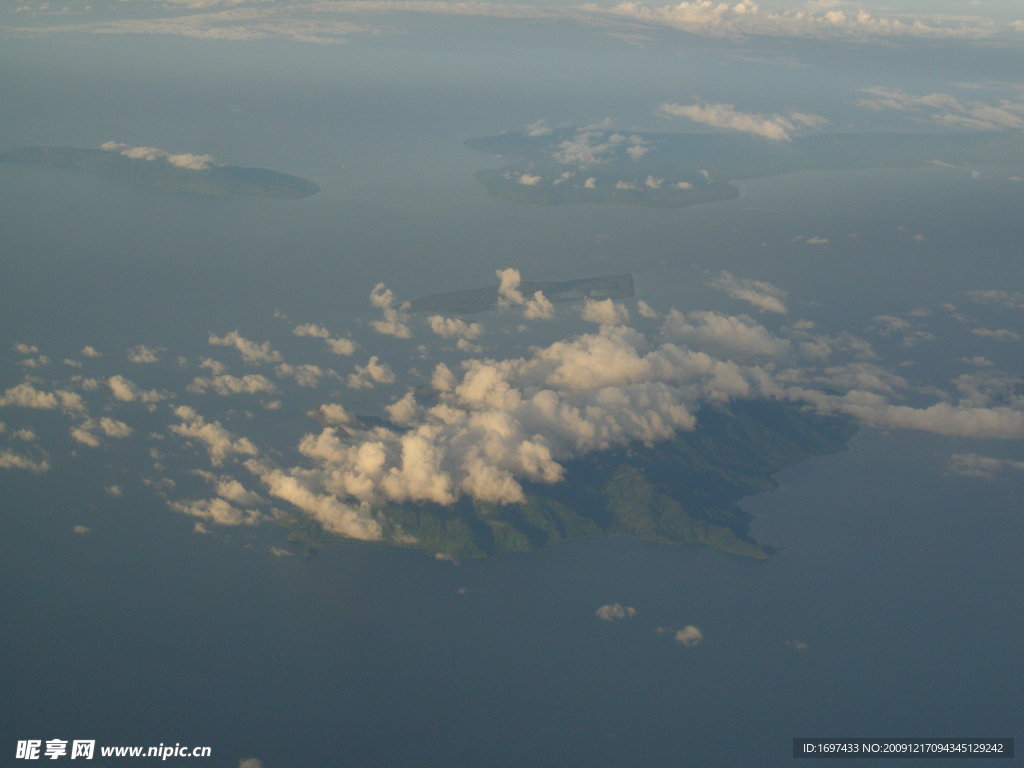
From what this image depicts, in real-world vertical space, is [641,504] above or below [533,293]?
below

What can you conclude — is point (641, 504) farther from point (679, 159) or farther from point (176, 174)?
point (679, 159)

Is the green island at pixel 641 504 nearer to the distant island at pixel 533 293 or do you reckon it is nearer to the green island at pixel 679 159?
the distant island at pixel 533 293

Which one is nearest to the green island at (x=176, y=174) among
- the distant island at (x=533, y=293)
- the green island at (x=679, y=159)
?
the green island at (x=679, y=159)

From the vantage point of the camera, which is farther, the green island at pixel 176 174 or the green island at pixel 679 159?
the green island at pixel 679 159

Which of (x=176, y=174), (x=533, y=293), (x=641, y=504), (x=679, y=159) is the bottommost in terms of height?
(x=641, y=504)

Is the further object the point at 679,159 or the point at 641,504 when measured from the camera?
the point at 679,159

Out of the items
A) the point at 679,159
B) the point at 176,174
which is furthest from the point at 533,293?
the point at 679,159
